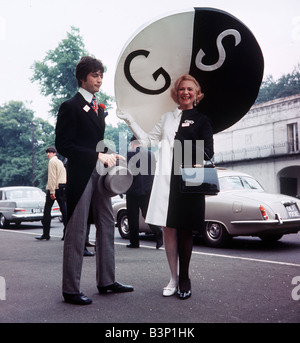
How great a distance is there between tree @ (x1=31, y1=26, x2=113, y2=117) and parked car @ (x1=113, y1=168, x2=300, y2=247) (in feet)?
107

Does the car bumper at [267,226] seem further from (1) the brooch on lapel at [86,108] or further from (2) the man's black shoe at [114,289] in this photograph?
(1) the brooch on lapel at [86,108]

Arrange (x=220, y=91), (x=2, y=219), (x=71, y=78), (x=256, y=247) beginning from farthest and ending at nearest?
1. (x=71, y=78)
2. (x=2, y=219)
3. (x=256, y=247)
4. (x=220, y=91)

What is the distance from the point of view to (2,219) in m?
14.6

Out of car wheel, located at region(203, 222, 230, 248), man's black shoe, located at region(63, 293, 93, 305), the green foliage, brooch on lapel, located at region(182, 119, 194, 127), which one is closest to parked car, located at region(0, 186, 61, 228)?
car wheel, located at region(203, 222, 230, 248)

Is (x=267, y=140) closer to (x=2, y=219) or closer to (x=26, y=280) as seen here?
(x=2, y=219)

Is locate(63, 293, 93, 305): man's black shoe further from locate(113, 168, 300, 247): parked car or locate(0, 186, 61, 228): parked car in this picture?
locate(0, 186, 61, 228): parked car

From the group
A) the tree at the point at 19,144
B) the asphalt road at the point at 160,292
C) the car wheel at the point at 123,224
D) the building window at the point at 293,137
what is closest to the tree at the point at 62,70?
the tree at the point at 19,144

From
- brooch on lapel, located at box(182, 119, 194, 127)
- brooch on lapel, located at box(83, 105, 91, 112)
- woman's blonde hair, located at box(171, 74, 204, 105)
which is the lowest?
brooch on lapel, located at box(182, 119, 194, 127)

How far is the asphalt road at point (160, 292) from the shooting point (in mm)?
3061

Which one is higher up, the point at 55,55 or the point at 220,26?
the point at 55,55

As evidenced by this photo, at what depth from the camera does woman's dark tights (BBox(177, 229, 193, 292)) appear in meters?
3.65

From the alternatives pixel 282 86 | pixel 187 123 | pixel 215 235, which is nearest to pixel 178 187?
pixel 187 123
